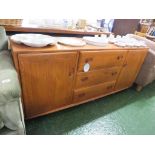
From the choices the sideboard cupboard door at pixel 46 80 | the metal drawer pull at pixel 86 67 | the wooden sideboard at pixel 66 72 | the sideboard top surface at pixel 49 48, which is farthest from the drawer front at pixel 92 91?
the sideboard top surface at pixel 49 48

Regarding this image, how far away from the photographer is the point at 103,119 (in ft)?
4.99

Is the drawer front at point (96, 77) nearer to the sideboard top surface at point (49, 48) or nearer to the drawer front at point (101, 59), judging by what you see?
the drawer front at point (101, 59)

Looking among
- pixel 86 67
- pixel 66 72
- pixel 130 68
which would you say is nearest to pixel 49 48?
pixel 66 72

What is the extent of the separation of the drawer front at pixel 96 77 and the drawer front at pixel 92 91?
0.18 feet

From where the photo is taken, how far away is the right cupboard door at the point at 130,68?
166 centimetres

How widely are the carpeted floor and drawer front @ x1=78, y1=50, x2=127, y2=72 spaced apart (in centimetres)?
52

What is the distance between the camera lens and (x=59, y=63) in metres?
1.15

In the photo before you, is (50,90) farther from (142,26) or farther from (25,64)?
(142,26)

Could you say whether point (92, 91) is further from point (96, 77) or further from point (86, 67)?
point (86, 67)

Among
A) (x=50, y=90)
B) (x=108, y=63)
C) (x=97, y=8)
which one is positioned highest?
(x=97, y=8)

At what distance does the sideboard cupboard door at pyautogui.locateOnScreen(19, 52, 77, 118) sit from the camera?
105 cm
